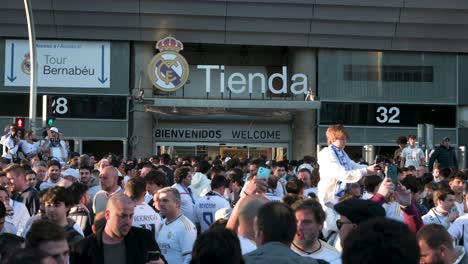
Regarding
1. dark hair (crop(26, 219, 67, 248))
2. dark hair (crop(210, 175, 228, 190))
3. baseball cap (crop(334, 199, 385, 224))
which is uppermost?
baseball cap (crop(334, 199, 385, 224))

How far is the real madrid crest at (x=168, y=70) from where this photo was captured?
3350 centimetres

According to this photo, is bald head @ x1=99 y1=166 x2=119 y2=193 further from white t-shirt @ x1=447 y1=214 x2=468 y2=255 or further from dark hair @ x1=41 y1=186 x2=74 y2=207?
white t-shirt @ x1=447 y1=214 x2=468 y2=255

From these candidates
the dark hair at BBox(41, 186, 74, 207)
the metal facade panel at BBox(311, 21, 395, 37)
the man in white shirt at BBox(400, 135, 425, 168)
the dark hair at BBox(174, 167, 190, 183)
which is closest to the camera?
the dark hair at BBox(41, 186, 74, 207)

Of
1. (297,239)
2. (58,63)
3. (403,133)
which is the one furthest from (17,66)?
(297,239)

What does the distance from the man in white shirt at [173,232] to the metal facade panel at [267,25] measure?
91.9 ft

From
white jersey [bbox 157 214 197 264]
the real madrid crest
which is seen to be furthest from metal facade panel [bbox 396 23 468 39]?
white jersey [bbox 157 214 197 264]

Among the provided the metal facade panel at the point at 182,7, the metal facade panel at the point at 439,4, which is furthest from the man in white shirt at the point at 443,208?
the metal facade panel at the point at 439,4

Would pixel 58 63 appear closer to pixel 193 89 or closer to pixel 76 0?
pixel 76 0

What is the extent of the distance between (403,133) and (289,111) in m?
5.87

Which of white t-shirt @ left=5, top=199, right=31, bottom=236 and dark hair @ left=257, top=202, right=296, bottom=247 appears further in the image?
white t-shirt @ left=5, top=199, right=31, bottom=236

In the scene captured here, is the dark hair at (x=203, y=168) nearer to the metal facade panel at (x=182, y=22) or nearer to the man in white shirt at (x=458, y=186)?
the man in white shirt at (x=458, y=186)

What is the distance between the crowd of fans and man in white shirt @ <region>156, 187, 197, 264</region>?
10mm

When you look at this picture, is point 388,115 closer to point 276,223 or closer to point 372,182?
point 372,182

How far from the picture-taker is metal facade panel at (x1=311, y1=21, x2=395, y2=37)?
35.8 m
